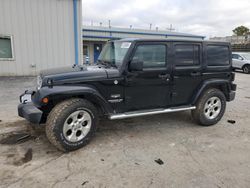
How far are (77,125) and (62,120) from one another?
0.93 feet

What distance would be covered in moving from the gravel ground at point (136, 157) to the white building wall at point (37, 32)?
688 centimetres

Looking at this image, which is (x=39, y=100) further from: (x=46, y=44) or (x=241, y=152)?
(x=46, y=44)

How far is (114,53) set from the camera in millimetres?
3875

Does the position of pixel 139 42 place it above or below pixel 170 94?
above

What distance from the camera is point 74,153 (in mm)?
3029

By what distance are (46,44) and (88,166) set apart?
9344 millimetres

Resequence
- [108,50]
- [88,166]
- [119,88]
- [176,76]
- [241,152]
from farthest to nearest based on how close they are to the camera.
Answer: [108,50]
[176,76]
[119,88]
[241,152]
[88,166]

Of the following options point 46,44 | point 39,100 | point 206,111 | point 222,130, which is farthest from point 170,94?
point 46,44

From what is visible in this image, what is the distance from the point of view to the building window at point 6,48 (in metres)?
9.79

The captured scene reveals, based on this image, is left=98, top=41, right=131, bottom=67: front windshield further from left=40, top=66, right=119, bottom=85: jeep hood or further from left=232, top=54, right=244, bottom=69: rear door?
left=232, top=54, right=244, bottom=69: rear door

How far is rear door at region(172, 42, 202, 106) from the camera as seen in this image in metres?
3.82

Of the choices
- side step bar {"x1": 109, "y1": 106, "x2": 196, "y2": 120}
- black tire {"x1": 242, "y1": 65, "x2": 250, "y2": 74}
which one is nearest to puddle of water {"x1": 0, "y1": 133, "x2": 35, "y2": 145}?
side step bar {"x1": 109, "y1": 106, "x2": 196, "y2": 120}

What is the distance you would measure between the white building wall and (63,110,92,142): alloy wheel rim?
27.8 ft

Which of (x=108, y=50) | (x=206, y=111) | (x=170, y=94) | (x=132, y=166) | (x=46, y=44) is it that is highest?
(x=46, y=44)
